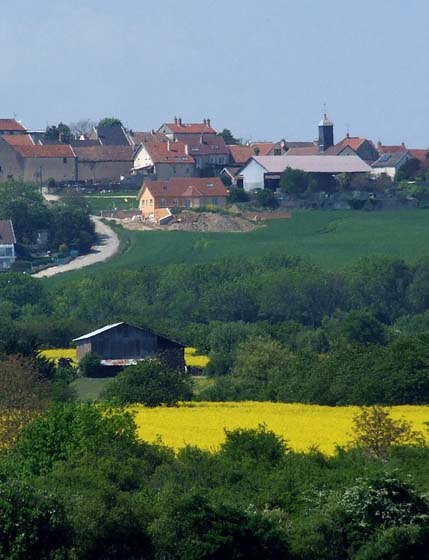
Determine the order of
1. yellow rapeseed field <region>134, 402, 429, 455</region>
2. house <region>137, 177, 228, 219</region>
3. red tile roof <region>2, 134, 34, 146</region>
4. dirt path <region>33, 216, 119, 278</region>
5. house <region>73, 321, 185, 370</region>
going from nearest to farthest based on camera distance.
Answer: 1. yellow rapeseed field <region>134, 402, 429, 455</region>
2. house <region>73, 321, 185, 370</region>
3. dirt path <region>33, 216, 119, 278</region>
4. house <region>137, 177, 228, 219</region>
5. red tile roof <region>2, 134, 34, 146</region>

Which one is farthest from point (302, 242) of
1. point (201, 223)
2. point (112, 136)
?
point (112, 136)

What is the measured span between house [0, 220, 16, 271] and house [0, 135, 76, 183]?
14.8 m

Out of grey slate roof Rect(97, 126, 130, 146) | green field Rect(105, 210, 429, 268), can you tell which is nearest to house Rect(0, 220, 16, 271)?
green field Rect(105, 210, 429, 268)

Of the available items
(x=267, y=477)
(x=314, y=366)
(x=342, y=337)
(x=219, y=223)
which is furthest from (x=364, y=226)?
(x=267, y=477)

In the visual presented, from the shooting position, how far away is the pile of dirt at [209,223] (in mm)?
87188

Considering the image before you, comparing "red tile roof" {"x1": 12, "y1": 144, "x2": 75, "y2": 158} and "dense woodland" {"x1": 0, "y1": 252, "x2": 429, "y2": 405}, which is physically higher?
"red tile roof" {"x1": 12, "y1": 144, "x2": 75, "y2": 158}

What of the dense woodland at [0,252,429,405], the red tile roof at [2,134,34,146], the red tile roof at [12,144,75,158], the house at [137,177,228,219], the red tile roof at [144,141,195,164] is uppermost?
the red tile roof at [2,134,34,146]

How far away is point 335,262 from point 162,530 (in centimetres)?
5472

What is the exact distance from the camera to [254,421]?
39.0m

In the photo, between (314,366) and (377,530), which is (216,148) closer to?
(314,366)

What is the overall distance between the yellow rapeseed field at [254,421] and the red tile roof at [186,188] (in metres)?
45.5

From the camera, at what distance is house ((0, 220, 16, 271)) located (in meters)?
80.8

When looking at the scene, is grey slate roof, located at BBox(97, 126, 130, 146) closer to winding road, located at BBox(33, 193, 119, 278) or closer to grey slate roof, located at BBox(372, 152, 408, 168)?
grey slate roof, located at BBox(372, 152, 408, 168)

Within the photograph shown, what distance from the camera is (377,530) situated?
26.5 metres
